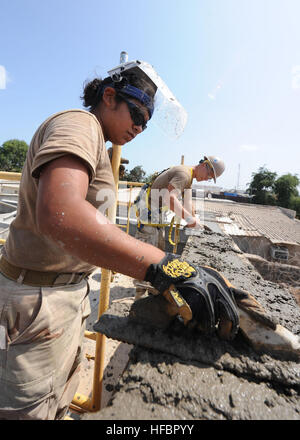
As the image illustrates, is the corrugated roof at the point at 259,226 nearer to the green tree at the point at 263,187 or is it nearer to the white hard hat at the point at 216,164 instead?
the white hard hat at the point at 216,164

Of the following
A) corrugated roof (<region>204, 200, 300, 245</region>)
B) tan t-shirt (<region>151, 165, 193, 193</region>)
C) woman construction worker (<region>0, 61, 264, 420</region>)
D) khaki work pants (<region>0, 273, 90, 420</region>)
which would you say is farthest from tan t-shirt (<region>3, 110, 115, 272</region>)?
corrugated roof (<region>204, 200, 300, 245</region>)

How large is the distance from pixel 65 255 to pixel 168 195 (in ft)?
9.82

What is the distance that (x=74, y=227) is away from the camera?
784 mm

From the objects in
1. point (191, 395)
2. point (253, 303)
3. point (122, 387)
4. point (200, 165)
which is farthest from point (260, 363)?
point (200, 165)

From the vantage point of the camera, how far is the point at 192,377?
992 mm

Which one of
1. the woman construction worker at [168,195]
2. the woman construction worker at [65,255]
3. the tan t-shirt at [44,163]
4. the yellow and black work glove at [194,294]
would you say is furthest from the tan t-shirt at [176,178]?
the yellow and black work glove at [194,294]

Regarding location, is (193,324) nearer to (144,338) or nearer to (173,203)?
(144,338)

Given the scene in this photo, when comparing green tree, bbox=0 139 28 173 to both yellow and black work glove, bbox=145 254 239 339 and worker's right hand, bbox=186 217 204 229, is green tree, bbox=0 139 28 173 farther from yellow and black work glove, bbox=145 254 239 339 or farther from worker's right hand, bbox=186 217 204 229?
yellow and black work glove, bbox=145 254 239 339

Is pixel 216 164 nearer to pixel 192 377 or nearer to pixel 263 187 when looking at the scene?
pixel 192 377

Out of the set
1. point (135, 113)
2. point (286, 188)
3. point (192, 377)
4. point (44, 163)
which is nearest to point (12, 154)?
point (135, 113)

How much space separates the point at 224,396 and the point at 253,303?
1.56 ft

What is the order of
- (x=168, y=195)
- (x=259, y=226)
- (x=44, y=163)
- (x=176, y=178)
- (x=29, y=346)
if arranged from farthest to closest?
(x=259, y=226) → (x=168, y=195) → (x=176, y=178) → (x=29, y=346) → (x=44, y=163)

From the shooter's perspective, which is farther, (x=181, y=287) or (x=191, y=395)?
(x=181, y=287)

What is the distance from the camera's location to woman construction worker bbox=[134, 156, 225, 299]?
3.90 metres
